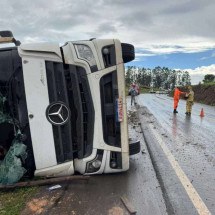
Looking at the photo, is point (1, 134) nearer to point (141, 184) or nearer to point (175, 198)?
point (141, 184)

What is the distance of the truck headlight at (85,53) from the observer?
15.7ft

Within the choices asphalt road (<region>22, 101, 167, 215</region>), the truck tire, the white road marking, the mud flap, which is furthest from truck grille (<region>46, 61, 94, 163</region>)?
the white road marking

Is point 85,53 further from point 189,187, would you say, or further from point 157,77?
point 157,77

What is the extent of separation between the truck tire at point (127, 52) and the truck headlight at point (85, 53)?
1.99ft

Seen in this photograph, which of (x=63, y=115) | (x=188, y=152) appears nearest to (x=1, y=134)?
(x=63, y=115)

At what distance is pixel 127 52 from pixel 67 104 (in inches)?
47.8

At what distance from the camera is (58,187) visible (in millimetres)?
4719

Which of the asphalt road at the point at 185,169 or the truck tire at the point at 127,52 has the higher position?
the truck tire at the point at 127,52

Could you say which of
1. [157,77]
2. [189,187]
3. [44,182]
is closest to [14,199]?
[44,182]

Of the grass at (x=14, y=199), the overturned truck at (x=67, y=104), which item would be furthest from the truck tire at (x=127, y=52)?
the grass at (x=14, y=199)

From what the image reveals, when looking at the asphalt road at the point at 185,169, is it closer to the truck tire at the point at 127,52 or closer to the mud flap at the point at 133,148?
the mud flap at the point at 133,148

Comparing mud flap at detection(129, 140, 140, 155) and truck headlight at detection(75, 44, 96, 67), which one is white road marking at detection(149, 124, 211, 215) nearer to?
mud flap at detection(129, 140, 140, 155)

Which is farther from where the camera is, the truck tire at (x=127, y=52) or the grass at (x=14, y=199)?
the truck tire at (x=127, y=52)

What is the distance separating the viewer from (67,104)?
481 centimetres
